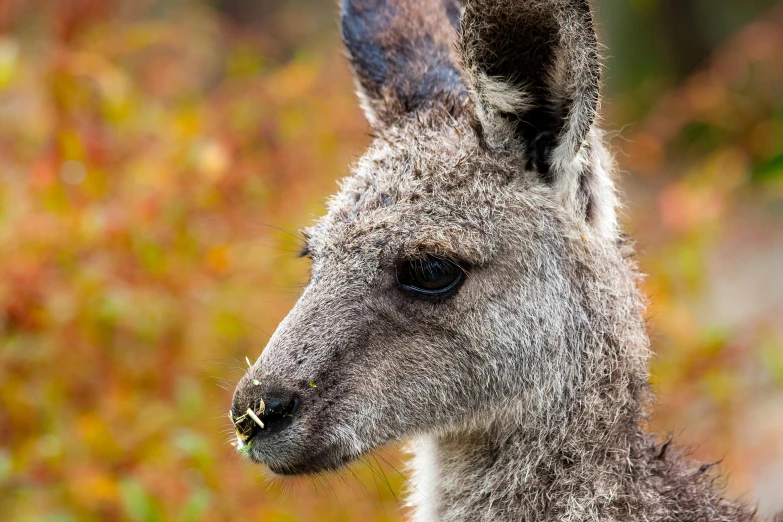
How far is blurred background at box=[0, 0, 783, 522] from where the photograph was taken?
5.25 meters

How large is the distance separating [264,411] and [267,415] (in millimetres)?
21

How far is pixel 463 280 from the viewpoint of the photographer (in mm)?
3727

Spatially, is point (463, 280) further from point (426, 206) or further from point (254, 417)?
point (254, 417)

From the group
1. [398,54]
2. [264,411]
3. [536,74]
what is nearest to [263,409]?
[264,411]

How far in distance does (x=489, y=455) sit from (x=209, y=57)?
25.3 ft

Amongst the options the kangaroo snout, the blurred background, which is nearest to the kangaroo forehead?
the kangaroo snout

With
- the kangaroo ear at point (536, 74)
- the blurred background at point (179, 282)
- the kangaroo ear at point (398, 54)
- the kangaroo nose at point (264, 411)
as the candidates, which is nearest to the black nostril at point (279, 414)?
the kangaroo nose at point (264, 411)

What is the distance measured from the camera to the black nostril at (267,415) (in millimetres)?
3547

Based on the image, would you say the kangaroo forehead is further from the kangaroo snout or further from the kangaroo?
the kangaroo snout

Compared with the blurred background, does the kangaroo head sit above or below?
below

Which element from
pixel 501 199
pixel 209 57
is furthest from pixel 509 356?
pixel 209 57

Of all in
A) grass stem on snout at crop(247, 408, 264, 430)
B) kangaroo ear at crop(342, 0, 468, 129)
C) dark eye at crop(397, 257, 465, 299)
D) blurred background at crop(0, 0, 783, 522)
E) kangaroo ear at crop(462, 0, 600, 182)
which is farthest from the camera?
blurred background at crop(0, 0, 783, 522)

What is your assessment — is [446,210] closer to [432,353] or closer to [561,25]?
[432,353]

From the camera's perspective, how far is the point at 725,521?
12.5 feet
